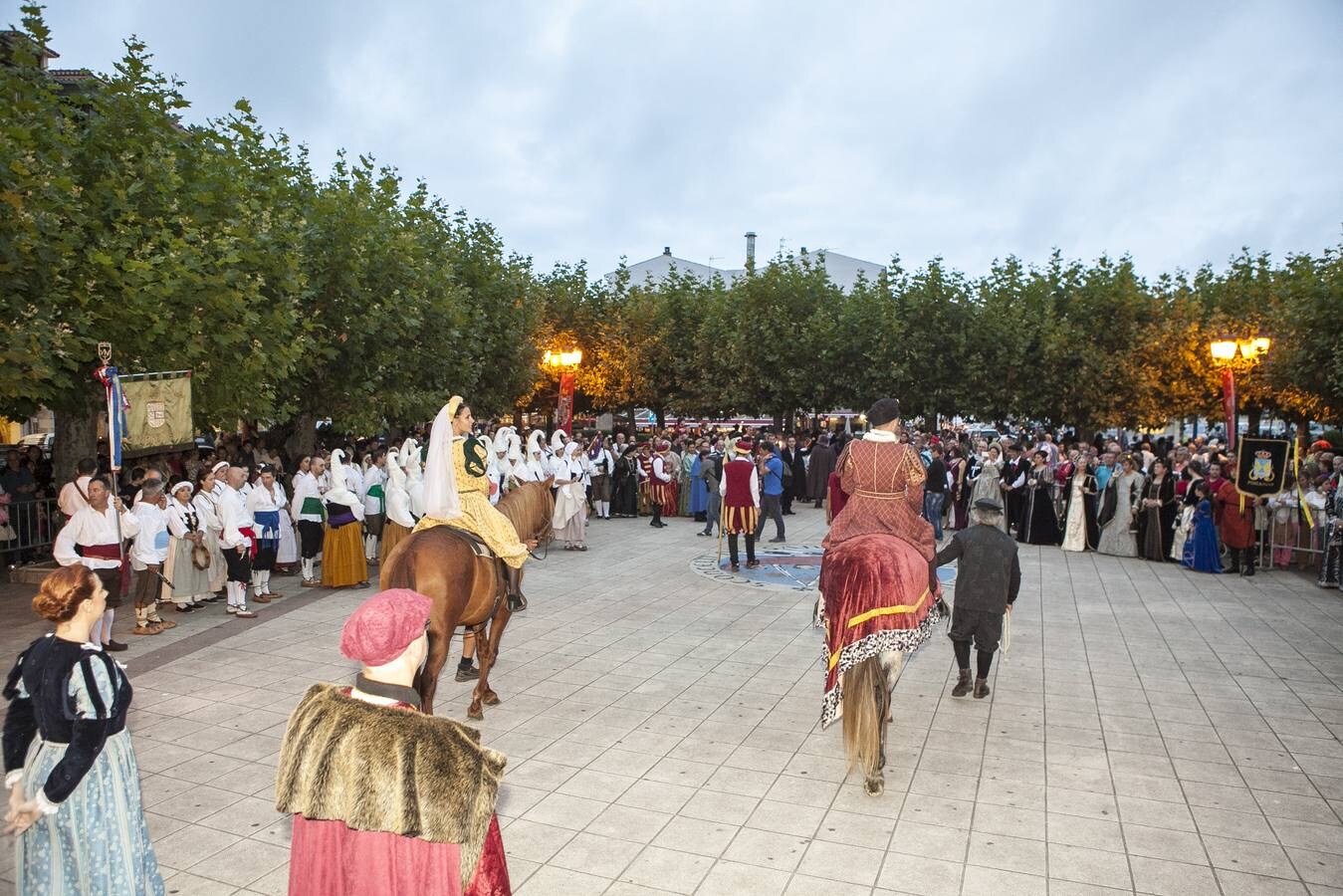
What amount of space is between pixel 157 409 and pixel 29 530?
16.5ft

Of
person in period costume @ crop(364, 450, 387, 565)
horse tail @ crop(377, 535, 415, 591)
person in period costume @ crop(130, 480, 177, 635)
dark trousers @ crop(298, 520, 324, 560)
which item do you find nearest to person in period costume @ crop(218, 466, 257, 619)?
person in period costume @ crop(130, 480, 177, 635)

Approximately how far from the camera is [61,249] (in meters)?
11.6

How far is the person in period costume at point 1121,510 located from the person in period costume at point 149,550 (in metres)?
15.1

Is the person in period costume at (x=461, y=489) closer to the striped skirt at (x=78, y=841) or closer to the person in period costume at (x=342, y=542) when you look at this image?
the striped skirt at (x=78, y=841)

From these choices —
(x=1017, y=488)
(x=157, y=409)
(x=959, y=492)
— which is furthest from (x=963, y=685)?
(x=959, y=492)

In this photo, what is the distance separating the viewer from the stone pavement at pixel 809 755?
5.29 meters

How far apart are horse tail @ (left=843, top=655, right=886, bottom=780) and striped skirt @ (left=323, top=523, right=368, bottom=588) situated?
933cm

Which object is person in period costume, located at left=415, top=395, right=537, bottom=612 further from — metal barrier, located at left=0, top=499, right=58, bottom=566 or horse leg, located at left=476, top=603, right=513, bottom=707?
metal barrier, located at left=0, top=499, right=58, bottom=566

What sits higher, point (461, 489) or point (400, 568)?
point (461, 489)

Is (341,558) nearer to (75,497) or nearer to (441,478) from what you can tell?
(75,497)

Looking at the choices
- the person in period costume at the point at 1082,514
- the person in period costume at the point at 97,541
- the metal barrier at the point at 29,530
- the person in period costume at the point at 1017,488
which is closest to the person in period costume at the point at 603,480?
the person in period costume at the point at 1017,488

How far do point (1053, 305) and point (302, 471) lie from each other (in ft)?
82.6

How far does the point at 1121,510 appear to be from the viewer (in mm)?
16797

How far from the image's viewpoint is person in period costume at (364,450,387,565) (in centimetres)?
1498
